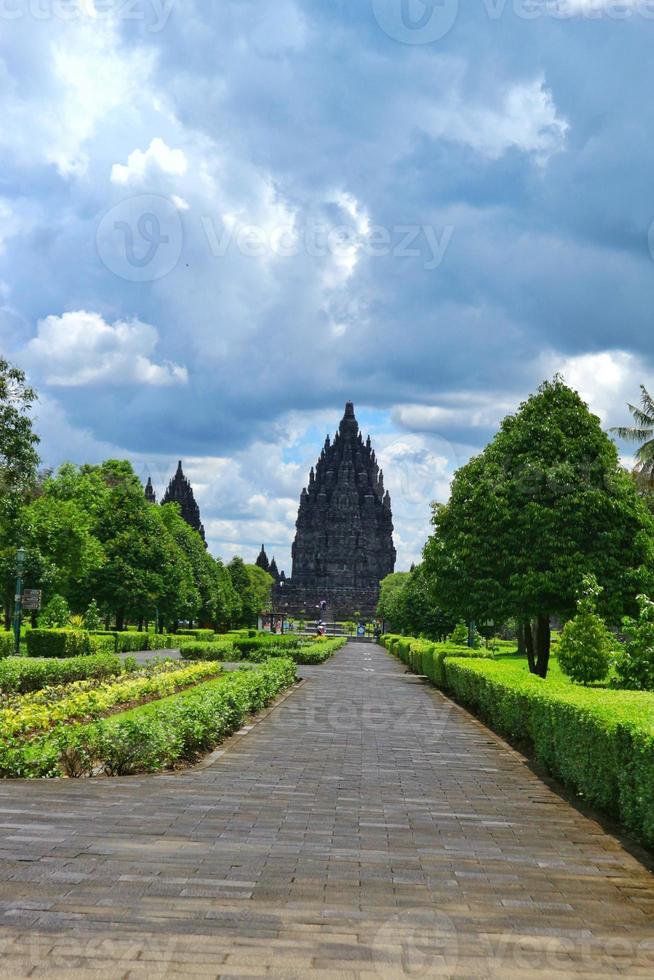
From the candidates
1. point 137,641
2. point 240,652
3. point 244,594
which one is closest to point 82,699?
point 240,652

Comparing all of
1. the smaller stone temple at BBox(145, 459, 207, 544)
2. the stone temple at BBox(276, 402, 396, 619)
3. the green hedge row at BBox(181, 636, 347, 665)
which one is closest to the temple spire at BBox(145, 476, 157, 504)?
the smaller stone temple at BBox(145, 459, 207, 544)

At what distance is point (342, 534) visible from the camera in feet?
523

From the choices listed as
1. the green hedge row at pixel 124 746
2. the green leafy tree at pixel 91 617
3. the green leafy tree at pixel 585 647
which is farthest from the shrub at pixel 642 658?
the green leafy tree at pixel 91 617

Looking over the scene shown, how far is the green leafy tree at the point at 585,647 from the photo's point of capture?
24750mm

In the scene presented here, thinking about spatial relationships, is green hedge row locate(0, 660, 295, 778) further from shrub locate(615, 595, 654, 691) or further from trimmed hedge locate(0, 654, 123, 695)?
shrub locate(615, 595, 654, 691)

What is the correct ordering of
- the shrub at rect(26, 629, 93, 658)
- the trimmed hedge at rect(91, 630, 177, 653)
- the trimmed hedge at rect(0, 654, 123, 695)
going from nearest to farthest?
1. the trimmed hedge at rect(0, 654, 123, 695)
2. the shrub at rect(26, 629, 93, 658)
3. the trimmed hedge at rect(91, 630, 177, 653)

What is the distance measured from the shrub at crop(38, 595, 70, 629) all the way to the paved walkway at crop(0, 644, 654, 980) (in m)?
39.6

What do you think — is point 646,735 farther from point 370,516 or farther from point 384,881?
point 370,516

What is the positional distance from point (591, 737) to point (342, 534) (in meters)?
149

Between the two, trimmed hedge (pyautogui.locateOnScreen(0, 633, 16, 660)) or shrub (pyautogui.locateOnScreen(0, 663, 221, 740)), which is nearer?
shrub (pyautogui.locateOnScreen(0, 663, 221, 740))

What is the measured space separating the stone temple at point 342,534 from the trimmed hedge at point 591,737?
137 m

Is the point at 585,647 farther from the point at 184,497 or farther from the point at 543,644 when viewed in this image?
the point at 184,497

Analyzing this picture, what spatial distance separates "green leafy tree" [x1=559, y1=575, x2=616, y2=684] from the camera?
81.2 feet

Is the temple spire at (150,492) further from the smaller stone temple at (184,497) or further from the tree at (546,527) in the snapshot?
the tree at (546,527)
